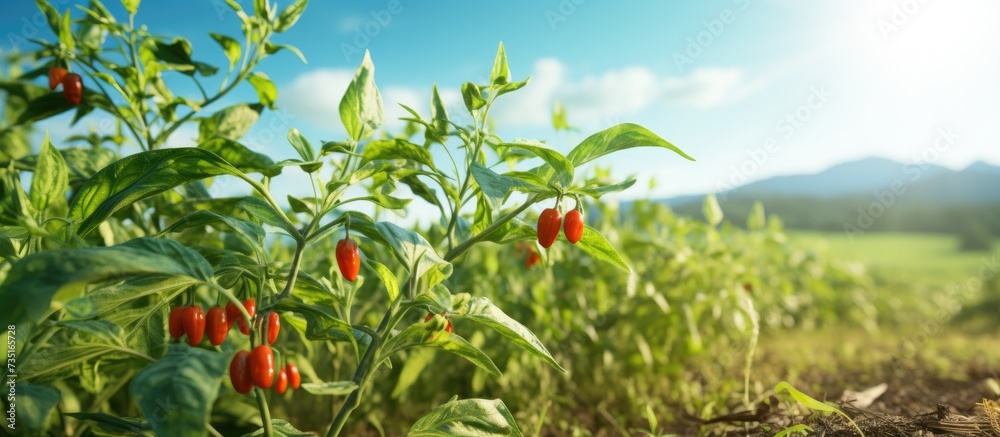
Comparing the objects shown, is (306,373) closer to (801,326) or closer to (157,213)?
(157,213)

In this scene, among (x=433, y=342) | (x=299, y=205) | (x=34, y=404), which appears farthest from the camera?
(x=299, y=205)

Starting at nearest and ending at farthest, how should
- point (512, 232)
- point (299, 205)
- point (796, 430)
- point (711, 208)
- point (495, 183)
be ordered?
1. point (495, 183)
2. point (512, 232)
3. point (299, 205)
4. point (796, 430)
5. point (711, 208)

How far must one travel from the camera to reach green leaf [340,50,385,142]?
4.47 feet

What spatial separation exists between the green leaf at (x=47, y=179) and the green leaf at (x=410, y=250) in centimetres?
63

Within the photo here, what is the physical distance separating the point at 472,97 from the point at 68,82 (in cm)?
140

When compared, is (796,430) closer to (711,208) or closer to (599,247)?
(599,247)

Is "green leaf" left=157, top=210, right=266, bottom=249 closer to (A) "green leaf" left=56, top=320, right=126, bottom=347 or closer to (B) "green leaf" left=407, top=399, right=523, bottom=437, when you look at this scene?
(A) "green leaf" left=56, top=320, right=126, bottom=347

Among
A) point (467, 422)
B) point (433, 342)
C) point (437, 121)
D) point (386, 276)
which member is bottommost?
point (467, 422)

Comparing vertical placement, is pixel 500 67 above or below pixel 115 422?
above

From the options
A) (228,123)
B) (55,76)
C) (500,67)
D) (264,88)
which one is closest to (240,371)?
(500,67)

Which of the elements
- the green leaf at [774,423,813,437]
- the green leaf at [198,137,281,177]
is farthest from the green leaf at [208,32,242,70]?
the green leaf at [774,423,813,437]

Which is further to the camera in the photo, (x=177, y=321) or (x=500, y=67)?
(x=500, y=67)

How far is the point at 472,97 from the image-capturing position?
55.4 inches

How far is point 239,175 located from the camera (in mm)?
1165
